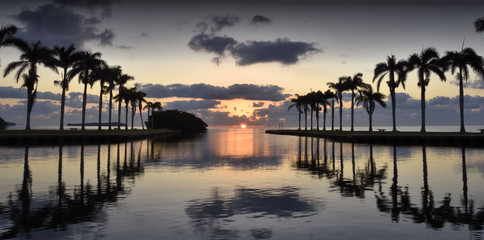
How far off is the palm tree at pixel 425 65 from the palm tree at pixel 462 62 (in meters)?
1.58

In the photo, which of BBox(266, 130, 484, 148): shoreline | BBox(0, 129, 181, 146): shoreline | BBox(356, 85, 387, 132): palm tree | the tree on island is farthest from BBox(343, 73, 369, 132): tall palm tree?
the tree on island

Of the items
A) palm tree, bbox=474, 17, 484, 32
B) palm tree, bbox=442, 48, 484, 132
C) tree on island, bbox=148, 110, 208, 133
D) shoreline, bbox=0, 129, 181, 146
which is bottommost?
shoreline, bbox=0, 129, 181, 146

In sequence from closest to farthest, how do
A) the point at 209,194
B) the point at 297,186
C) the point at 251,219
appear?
1. the point at 251,219
2. the point at 209,194
3. the point at 297,186

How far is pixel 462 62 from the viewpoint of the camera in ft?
209

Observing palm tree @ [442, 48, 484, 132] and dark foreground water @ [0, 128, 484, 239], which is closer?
dark foreground water @ [0, 128, 484, 239]

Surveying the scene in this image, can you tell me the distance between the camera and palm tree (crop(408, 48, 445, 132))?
67.3 metres

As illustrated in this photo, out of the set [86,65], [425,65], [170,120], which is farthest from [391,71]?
[170,120]

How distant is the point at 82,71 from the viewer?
74.8 m

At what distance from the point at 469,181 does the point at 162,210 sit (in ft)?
54.3

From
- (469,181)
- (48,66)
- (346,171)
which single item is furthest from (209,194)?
(48,66)

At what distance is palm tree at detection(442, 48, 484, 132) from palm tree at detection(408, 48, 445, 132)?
158cm

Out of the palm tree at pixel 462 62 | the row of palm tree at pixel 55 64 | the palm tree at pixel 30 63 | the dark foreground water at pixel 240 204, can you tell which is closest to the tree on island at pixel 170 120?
the row of palm tree at pixel 55 64

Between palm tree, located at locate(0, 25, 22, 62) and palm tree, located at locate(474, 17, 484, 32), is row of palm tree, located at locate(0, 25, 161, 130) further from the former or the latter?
palm tree, located at locate(474, 17, 484, 32)

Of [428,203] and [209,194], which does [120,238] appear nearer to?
[209,194]
